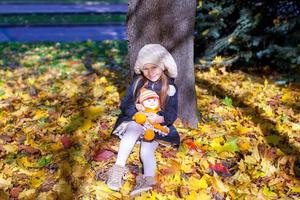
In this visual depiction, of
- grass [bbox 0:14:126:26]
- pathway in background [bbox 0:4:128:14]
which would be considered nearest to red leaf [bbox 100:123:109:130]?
grass [bbox 0:14:126:26]

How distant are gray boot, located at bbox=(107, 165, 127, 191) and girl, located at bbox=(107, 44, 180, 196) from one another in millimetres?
22

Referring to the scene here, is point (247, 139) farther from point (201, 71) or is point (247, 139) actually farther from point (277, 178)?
point (201, 71)

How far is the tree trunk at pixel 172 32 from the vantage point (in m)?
4.04

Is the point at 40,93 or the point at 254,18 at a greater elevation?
the point at 254,18

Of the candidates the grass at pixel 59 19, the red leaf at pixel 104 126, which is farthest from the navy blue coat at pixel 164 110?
the grass at pixel 59 19

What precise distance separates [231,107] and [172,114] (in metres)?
1.45

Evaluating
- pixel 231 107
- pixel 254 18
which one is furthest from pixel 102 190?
pixel 254 18

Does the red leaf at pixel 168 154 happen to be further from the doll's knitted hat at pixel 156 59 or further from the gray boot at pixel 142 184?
the doll's knitted hat at pixel 156 59

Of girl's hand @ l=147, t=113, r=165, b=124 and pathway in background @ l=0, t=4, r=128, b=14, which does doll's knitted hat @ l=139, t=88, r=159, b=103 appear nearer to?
girl's hand @ l=147, t=113, r=165, b=124

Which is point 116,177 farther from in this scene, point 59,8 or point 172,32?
point 59,8

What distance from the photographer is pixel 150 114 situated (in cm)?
364

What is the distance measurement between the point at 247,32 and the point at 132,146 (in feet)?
12.7

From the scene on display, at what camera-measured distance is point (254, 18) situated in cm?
648

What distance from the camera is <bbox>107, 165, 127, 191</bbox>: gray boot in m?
3.32
